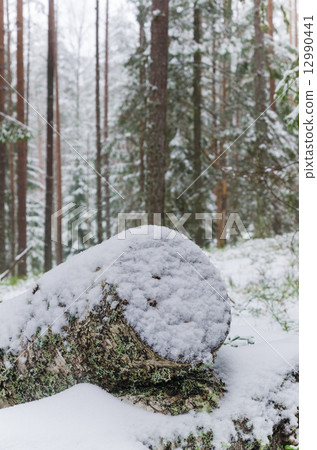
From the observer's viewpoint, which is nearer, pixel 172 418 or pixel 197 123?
pixel 172 418

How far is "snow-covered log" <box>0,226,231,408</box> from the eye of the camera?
7.56ft

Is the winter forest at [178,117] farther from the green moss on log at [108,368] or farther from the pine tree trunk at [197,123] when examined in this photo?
the green moss on log at [108,368]

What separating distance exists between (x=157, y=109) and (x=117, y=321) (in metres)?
4.66

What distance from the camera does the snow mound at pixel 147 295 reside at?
2.31m

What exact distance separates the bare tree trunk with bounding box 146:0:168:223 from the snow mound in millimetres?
3402

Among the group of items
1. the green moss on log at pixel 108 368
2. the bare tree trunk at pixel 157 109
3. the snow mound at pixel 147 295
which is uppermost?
the bare tree trunk at pixel 157 109

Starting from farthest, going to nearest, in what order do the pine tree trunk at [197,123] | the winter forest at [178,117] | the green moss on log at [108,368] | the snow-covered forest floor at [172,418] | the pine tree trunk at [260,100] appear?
the pine tree trunk at [260,100], the pine tree trunk at [197,123], the winter forest at [178,117], the green moss on log at [108,368], the snow-covered forest floor at [172,418]

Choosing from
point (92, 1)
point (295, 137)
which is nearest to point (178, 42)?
point (295, 137)

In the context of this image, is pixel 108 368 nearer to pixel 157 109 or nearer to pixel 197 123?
pixel 157 109

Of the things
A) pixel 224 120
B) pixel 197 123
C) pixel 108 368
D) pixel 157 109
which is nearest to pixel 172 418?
pixel 108 368

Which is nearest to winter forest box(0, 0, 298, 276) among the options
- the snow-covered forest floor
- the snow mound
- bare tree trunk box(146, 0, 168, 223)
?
bare tree trunk box(146, 0, 168, 223)

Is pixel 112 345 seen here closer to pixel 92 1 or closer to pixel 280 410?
pixel 280 410

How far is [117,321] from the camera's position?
7.59 feet

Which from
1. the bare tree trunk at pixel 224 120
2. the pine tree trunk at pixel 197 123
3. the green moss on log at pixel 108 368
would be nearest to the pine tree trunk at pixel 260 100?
the bare tree trunk at pixel 224 120
